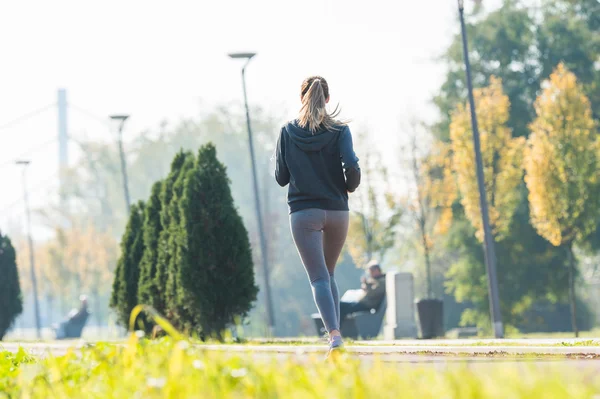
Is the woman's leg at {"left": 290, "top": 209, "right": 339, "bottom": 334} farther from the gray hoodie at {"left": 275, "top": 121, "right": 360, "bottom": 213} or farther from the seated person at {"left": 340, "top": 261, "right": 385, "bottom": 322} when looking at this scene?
the seated person at {"left": 340, "top": 261, "right": 385, "bottom": 322}

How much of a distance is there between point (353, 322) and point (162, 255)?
7859mm

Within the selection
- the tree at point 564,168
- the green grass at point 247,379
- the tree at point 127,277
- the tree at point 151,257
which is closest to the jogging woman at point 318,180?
the green grass at point 247,379

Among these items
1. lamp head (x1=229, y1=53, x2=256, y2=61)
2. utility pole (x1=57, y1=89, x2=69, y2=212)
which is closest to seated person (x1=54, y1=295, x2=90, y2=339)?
lamp head (x1=229, y1=53, x2=256, y2=61)

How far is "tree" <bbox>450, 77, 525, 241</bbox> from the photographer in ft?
114

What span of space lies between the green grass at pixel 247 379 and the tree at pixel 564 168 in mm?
24885

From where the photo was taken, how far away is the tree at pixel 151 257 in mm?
17578

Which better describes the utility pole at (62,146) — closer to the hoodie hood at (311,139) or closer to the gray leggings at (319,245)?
the hoodie hood at (311,139)

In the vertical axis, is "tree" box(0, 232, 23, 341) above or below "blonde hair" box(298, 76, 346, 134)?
below

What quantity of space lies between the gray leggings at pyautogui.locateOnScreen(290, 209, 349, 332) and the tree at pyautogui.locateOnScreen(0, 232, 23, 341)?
2470cm

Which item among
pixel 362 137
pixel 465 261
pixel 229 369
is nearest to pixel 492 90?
pixel 362 137

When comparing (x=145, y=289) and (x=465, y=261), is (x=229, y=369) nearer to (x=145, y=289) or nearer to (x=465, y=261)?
(x=145, y=289)

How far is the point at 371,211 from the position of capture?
138 ft

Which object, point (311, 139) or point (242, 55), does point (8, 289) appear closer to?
point (242, 55)

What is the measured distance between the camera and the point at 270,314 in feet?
106
